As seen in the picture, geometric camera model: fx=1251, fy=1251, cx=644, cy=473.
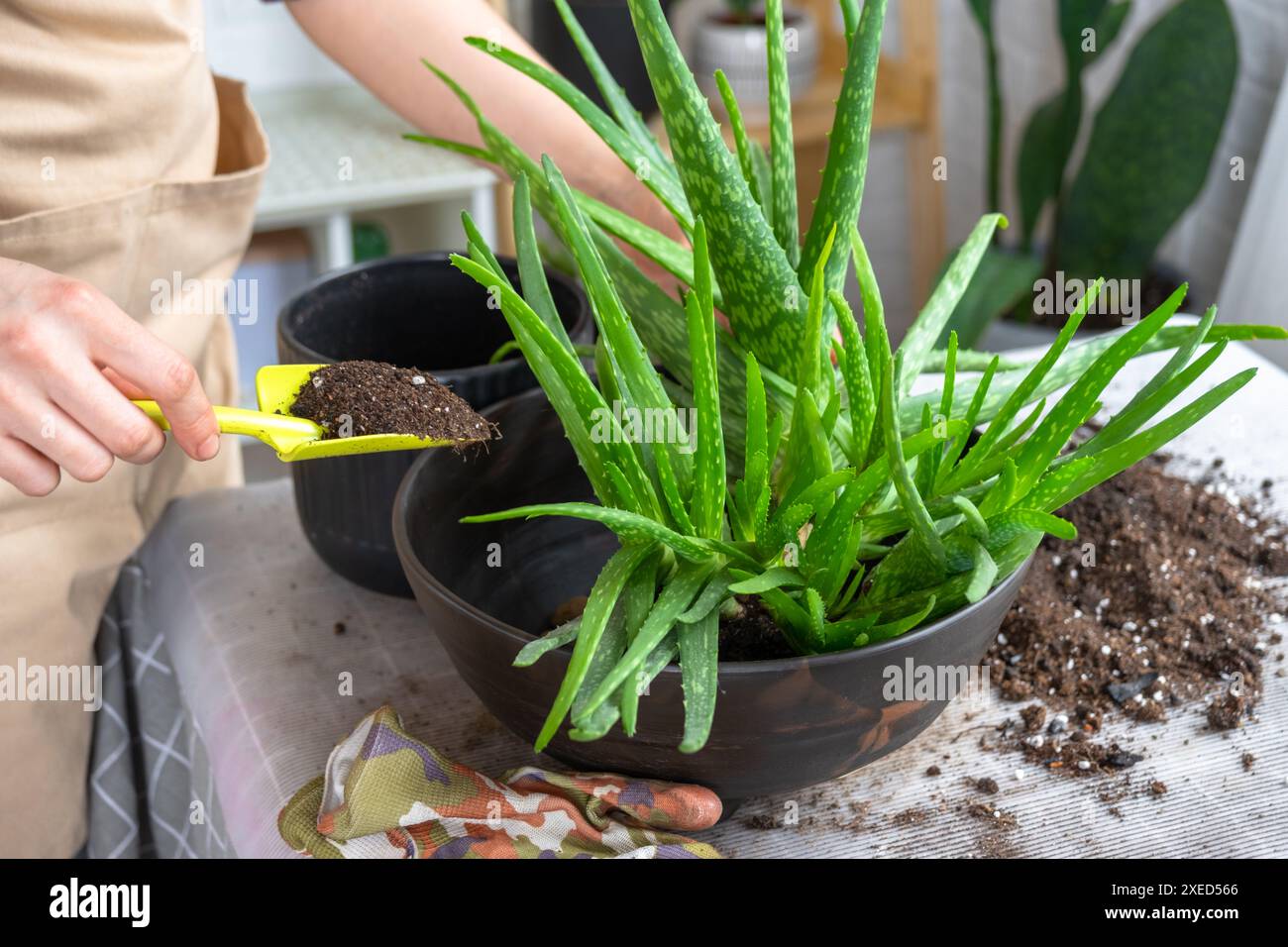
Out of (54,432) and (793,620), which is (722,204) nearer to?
(793,620)

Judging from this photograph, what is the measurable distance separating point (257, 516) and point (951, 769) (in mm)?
449

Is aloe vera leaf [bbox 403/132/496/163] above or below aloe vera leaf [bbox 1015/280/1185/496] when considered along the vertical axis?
above

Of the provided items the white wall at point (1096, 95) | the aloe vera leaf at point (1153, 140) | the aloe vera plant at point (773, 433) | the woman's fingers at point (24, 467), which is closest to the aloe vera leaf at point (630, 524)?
the aloe vera plant at point (773, 433)

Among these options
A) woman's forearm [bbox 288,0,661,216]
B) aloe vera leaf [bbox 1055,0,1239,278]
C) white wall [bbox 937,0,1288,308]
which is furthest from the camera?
white wall [bbox 937,0,1288,308]

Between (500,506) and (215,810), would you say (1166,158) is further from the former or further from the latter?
(215,810)

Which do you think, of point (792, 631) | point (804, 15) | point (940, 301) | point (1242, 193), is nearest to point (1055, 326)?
point (1242, 193)

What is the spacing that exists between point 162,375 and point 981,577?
0.33 metres

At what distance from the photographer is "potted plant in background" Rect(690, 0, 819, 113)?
1.83 metres

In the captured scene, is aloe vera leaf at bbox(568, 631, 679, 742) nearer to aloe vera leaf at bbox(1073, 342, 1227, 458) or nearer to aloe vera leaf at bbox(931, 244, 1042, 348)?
aloe vera leaf at bbox(1073, 342, 1227, 458)

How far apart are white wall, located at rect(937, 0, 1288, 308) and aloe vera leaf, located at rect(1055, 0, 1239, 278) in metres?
0.11

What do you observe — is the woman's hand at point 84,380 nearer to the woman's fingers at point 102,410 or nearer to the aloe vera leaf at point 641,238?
Result: the woman's fingers at point 102,410

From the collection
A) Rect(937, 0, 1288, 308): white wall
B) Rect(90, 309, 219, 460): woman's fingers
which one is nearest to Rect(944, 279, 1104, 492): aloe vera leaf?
Rect(90, 309, 219, 460): woman's fingers

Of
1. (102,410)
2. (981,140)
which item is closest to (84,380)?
(102,410)

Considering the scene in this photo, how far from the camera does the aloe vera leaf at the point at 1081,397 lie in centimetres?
48
